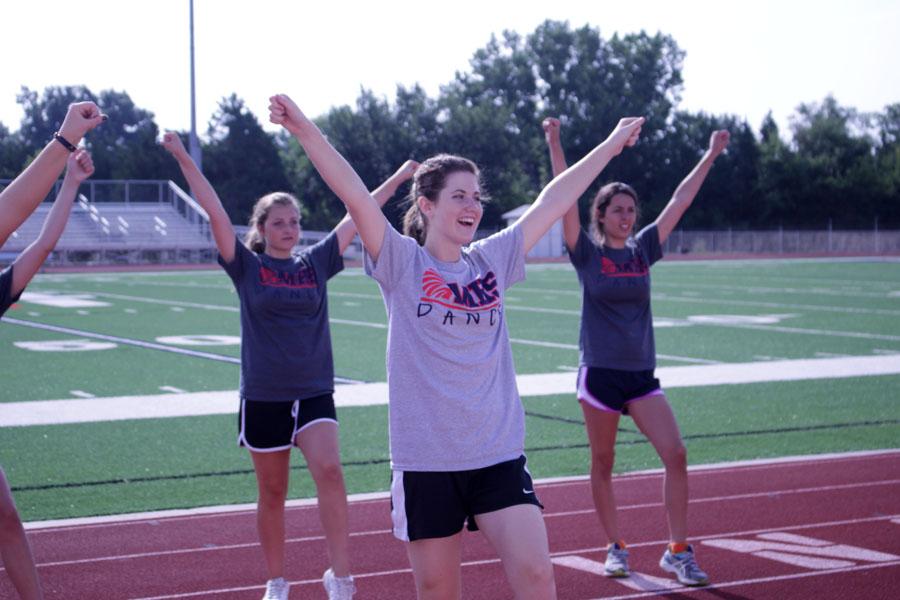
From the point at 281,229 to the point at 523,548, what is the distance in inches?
102

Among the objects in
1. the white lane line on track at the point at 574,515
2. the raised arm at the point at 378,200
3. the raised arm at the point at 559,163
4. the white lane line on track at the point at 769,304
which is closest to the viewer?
the raised arm at the point at 559,163

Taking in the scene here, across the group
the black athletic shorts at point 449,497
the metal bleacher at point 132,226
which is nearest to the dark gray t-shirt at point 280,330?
the black athletic shorts at point 449,497

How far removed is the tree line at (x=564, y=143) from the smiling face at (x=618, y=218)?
160 ft

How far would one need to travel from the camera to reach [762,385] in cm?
1343

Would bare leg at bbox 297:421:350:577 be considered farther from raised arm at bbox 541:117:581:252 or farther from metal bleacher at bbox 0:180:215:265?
metal bleacher at bbox 0:180:215:265

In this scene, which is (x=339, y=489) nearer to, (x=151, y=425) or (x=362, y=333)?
(x=151, y=425)

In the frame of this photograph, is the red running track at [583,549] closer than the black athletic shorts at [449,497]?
No

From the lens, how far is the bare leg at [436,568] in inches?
160

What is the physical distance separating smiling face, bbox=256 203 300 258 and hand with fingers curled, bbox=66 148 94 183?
4.89 ft

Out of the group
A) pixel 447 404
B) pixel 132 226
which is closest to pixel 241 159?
pixel 132 226

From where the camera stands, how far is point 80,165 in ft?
14.9

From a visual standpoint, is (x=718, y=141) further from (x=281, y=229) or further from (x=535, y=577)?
(x=535, y=577)

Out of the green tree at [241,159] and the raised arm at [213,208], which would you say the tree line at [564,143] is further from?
the raised arm at [213,208]

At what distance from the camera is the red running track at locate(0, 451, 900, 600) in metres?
6.03
